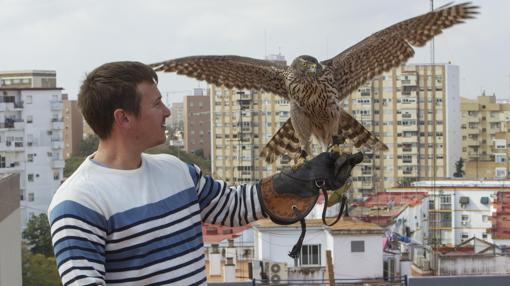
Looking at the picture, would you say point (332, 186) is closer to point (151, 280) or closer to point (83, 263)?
point (151, 280)

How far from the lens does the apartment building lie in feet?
154

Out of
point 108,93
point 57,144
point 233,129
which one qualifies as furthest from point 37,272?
point 108,93

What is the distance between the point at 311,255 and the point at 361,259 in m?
0.97

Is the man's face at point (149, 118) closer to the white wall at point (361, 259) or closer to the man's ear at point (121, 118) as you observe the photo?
the man's ear at point (121, 118)

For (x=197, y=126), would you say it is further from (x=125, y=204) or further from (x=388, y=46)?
(x=125, y=204)

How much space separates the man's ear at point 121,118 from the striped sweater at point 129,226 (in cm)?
12

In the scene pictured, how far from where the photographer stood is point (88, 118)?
222 cm

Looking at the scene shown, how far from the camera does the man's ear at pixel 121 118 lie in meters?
2.21

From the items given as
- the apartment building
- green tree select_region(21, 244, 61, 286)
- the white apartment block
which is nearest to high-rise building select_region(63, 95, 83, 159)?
the apartment building

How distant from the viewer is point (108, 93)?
2.18 m

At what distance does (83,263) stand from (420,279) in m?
10.2

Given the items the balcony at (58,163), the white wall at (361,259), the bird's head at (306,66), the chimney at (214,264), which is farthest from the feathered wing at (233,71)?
the balcony at (58,163)

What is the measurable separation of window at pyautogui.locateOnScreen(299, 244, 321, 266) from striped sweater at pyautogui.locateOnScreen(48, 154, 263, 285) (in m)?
12.3

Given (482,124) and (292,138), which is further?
(482,124)
